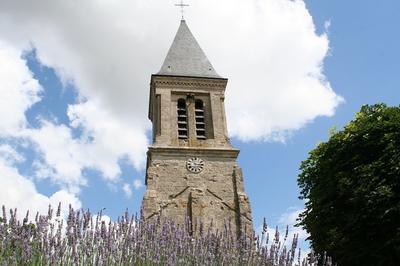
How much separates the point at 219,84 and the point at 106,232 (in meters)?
22.4

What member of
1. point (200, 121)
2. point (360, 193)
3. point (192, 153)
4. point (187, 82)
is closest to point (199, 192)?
point (192, 153)

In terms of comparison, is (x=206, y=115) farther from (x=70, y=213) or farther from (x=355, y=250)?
(x=70, y=213)

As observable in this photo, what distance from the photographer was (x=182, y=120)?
26391 millimetres

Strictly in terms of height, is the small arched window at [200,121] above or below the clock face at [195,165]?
above

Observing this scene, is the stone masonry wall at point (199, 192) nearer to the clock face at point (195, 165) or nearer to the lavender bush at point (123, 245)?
the clock face at point (195, 165)

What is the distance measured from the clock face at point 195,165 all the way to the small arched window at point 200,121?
1.87 m

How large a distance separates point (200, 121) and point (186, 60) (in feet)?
15.9

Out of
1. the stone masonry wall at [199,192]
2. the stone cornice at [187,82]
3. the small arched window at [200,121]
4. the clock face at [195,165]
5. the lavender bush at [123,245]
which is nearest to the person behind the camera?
the lavender bush at [123,245]

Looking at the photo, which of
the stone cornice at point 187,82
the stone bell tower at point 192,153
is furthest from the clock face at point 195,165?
the stone cornice at point 187,82

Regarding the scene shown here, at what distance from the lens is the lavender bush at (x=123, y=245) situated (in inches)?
192

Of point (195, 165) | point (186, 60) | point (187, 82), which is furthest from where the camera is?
point (186, 60)

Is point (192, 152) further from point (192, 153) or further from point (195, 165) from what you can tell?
point (195, 165)

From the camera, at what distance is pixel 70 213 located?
5.34 metres

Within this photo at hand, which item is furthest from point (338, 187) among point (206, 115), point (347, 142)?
point (206, 115)
